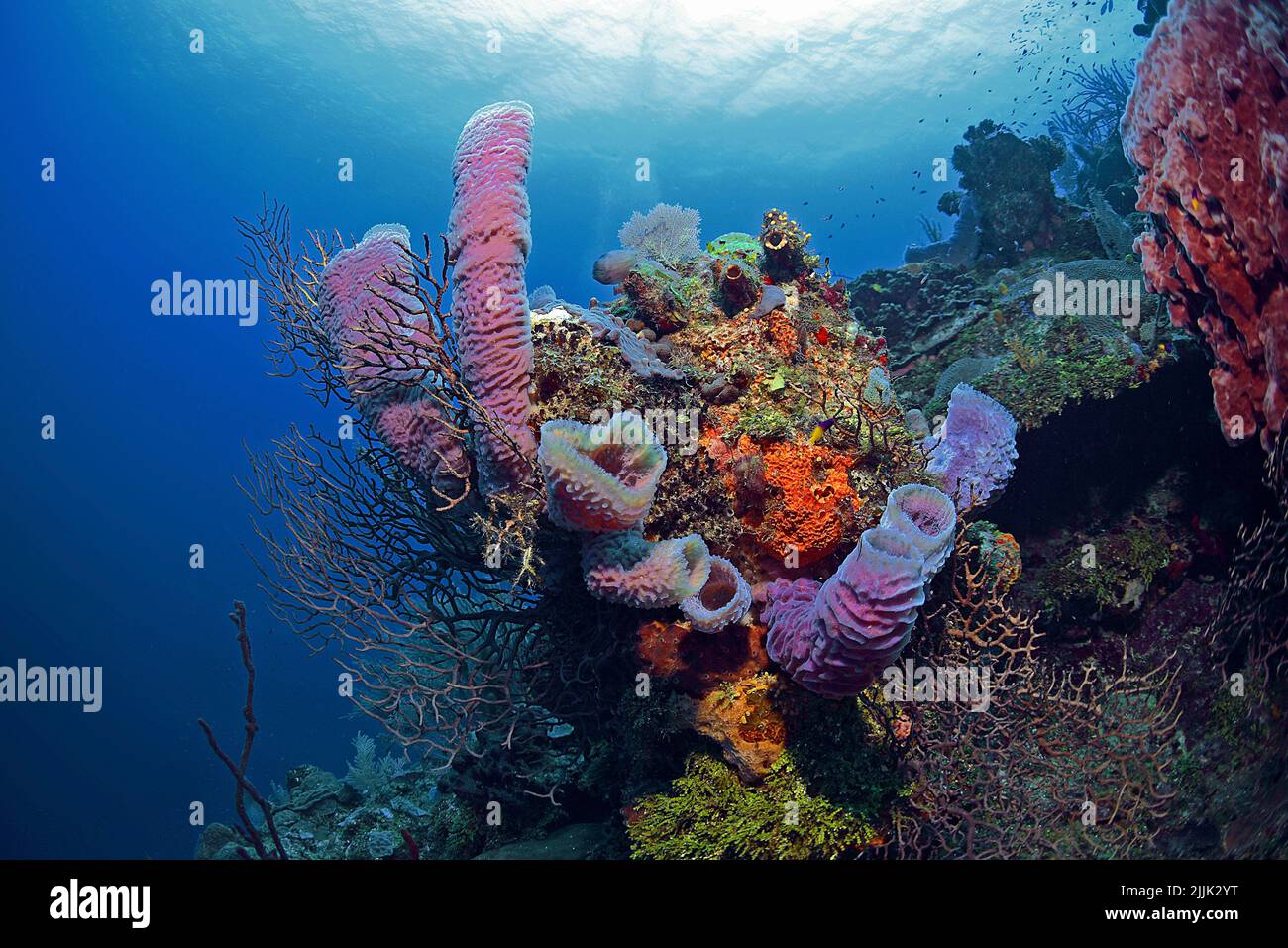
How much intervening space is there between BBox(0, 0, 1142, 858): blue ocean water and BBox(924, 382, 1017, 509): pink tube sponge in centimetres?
1366

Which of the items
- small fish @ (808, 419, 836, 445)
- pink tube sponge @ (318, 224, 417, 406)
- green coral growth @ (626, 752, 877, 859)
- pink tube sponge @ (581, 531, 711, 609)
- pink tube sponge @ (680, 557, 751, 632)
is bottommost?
green coral growth @ (626, 752, 877, 859)

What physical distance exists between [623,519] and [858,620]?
1.25 metres

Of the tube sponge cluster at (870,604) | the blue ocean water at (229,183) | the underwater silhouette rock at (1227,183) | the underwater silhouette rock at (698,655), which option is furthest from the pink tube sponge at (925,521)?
the blue ocean water at (229,183)

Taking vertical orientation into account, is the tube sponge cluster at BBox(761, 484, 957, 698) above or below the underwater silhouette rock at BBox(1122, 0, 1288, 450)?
below

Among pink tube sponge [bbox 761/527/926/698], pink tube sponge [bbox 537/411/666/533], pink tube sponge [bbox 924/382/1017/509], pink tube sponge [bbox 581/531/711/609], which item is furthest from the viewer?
pink tube sponge [bbox 924/382/1017/509]

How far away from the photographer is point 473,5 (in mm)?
25547

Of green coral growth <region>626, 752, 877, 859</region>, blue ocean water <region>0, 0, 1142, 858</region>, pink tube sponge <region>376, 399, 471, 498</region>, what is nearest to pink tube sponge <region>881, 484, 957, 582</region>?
green coral growth <region>626, 752, 877, 859</region>

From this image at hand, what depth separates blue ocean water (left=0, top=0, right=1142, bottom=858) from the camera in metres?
29.0

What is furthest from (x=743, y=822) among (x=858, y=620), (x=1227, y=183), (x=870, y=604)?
(x=1227, y=183)

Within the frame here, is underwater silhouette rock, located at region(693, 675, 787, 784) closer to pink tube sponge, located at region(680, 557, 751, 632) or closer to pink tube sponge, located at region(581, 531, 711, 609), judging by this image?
pink tube sponge, located at region(680, 557, 751, 632)

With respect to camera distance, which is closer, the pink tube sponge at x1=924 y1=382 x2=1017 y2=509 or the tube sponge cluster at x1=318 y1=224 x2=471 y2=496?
the tube sponge cluster at x1=318 y1=224 x2=471 y2=496

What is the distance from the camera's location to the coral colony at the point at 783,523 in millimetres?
3322
